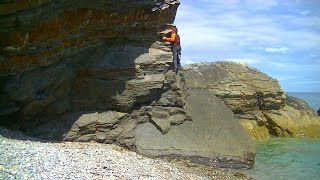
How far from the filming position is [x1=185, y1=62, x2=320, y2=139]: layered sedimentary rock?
35469 mm

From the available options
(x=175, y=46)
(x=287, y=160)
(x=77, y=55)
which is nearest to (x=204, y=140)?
(x=175, y=46)

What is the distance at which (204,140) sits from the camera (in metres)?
21.3

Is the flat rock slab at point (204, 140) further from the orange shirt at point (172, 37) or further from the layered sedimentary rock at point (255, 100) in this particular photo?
the layered sedimentary rock at point (255, 100)

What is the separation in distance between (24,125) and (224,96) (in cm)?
2110

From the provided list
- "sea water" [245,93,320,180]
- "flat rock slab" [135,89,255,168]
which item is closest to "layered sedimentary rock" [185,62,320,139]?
"sea water" [245,93,320,180]

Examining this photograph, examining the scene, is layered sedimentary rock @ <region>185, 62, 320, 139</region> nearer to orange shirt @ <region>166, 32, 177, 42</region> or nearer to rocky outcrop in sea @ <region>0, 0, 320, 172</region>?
rocky outcrop in sea @ <region>0, 0, 320, 172</region>

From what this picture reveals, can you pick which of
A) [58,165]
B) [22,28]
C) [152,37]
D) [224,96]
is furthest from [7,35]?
[224,96]

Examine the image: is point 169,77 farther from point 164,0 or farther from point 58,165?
point 58,165

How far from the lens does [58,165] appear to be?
1317 centimetres

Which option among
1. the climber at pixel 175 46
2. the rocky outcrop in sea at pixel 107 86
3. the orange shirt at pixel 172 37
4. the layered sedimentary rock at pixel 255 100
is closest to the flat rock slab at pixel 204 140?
the rocky outcrop in sea at pixel 107 86

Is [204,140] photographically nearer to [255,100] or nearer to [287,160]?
[287,160]

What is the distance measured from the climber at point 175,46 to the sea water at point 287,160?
24.8 feet

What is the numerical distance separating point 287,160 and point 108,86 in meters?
12.1

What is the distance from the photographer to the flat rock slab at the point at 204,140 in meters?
20.3
